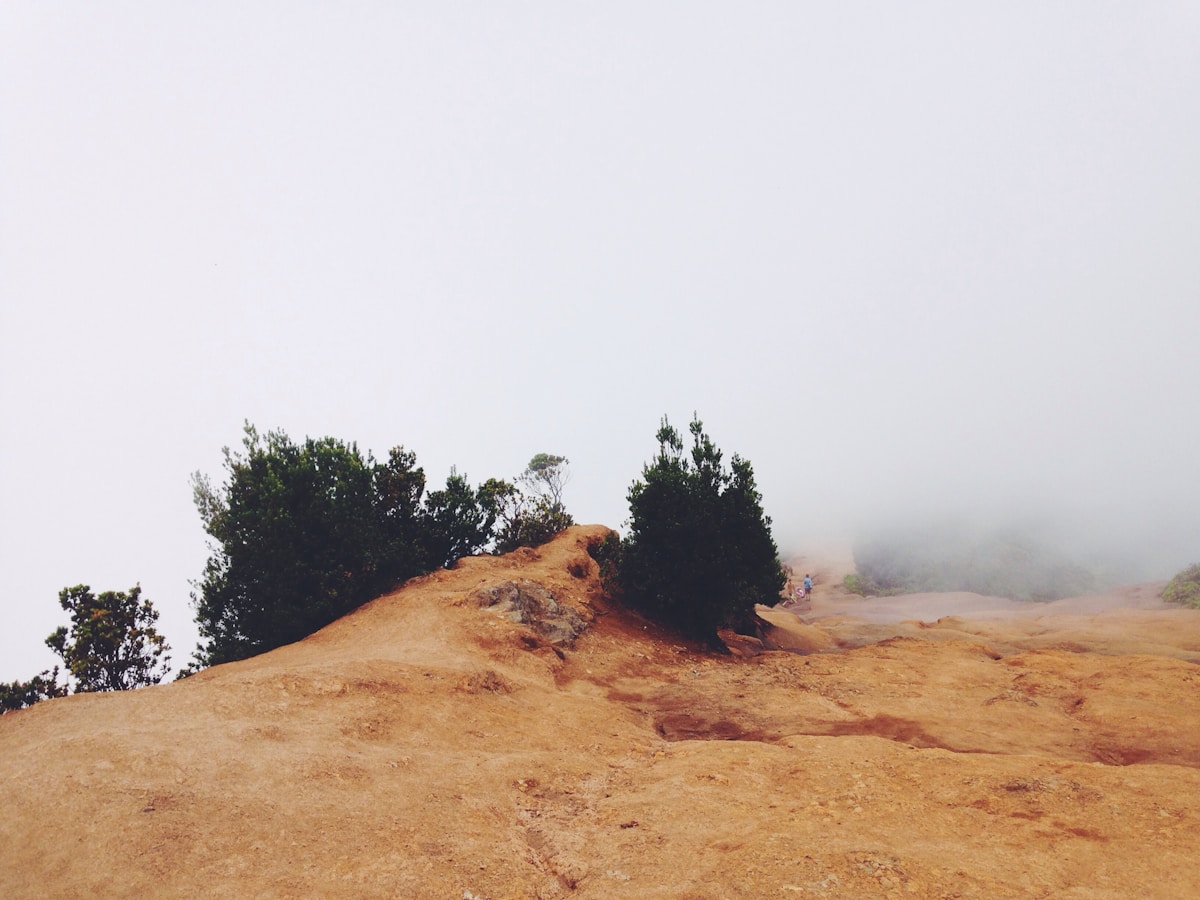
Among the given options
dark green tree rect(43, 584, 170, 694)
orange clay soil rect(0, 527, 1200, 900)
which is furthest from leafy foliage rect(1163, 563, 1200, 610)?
dark green tree rect(43, 584, 170, 694)

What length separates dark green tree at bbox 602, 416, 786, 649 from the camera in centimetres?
2509

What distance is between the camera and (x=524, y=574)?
2573 cm

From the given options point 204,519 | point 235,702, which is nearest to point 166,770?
point 235,702

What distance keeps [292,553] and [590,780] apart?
1737cm

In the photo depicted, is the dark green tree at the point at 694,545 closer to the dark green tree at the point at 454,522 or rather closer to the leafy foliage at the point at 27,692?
the dark green tree at the point at 454,522

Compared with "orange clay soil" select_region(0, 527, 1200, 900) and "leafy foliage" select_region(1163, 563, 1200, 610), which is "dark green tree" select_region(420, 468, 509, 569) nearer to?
"orange clay soil" select_region(0, 527, 1200, 900)

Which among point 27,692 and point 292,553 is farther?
point 292,553

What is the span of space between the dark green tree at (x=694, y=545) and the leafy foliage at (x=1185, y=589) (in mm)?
35350

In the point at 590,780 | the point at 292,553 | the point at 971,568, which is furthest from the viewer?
the point at 971,568

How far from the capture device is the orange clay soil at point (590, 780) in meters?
7.33

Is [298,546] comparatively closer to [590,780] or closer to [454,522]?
[454,522]

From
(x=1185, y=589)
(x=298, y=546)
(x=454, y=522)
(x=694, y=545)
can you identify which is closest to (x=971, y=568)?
(x=1185, y=589)

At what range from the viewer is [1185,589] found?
4303cm

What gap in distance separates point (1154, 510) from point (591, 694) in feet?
316
